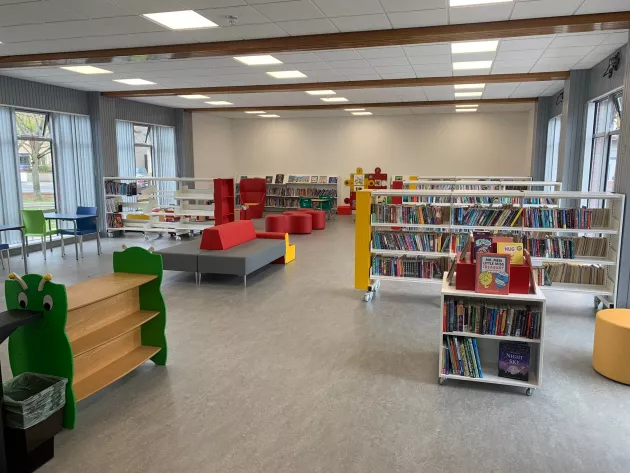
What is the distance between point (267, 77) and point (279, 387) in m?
7.22

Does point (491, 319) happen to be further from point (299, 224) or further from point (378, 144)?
point (378, 144)

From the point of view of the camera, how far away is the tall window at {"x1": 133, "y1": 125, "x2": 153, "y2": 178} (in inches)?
531

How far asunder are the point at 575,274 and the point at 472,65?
4359mm

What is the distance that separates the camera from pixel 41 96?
9930 mm

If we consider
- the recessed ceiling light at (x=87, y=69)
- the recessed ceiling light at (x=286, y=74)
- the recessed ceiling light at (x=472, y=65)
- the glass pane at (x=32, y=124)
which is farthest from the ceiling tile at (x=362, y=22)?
the glass pane at (x=32, y=124)

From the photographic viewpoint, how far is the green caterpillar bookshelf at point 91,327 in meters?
2.94

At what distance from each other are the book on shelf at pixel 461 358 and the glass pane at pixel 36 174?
954 centimetres

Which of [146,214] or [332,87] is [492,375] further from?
[146,214]

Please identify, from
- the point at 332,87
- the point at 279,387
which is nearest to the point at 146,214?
the point at 332,87

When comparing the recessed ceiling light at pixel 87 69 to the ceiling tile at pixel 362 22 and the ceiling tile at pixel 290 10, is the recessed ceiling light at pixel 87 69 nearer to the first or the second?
the ceiling tile at pixel 290 10

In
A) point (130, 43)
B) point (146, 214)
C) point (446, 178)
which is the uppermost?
point (130, 43)

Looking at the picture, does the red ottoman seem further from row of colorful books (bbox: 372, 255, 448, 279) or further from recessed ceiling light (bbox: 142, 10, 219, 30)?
recessed ceiling light (bbox: 142, 10, 219, 30)

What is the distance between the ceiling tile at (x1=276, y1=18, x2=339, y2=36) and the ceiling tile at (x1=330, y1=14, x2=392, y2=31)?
0.36 ft

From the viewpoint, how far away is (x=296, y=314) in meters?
5.63
